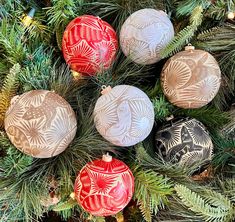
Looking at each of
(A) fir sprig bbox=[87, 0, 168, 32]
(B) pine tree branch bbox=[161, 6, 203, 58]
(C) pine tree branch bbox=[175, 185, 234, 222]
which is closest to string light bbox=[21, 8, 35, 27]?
(A) fir sprig bbox=[87, 0, 168, 32]

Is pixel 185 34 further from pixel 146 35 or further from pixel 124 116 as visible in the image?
pixel 124 116

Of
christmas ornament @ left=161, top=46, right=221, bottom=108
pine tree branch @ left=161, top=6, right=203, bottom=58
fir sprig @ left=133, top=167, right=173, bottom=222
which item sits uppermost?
pine tree branch @ left=161, top=6, right=203, bottom=58


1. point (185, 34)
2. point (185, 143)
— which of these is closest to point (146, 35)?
point (185, 34)

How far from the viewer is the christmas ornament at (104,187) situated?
24.6 inches

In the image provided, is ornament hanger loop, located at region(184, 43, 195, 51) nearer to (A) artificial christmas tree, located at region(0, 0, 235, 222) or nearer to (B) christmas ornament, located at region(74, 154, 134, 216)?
(A) artificial christmas tree, located at region(0, 0, 235, 222)

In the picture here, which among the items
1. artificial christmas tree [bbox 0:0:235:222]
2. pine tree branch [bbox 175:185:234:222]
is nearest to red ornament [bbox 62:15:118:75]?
artificial christmas tree [bbox 0:0:235:222]

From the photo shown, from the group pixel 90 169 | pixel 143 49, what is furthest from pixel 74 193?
pixel 143 49

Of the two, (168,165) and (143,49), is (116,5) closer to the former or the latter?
(143,49)

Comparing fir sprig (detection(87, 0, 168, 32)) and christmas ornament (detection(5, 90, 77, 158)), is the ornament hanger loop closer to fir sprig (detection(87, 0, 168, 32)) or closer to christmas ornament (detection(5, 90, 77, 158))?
fir sprig (detection(87, 0, 168, 32))

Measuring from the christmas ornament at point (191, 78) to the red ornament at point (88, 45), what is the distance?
110 millimetres

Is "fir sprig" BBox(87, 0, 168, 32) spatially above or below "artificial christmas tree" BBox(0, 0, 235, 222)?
above

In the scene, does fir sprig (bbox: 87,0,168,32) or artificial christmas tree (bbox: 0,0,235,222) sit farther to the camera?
fir sprig (bbox: 87,0,168,32)

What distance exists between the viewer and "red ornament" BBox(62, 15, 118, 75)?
672 mm

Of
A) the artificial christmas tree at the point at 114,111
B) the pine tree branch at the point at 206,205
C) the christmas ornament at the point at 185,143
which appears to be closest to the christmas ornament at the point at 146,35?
the artificial christmas tree at the point at 114,111
